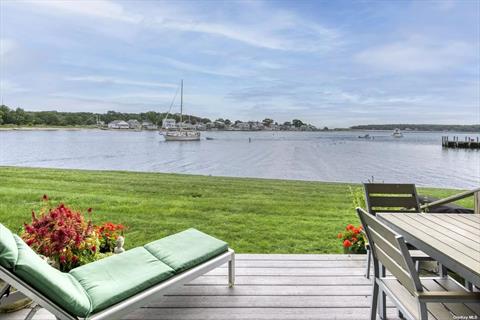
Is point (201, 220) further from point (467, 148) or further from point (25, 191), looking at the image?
point (467, 148)

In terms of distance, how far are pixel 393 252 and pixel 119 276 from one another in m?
1.79

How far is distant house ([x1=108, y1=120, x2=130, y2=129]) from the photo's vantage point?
70406 millimetres

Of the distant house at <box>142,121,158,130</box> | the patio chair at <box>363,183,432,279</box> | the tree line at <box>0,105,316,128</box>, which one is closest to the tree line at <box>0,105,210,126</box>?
the tree line at <box>0,105,316,128</box>

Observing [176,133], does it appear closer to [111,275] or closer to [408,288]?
[111,275]

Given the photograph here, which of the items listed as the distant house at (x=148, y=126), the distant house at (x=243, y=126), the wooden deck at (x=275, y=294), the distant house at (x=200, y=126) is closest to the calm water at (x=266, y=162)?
the wooden deck at (x=275, y=294)

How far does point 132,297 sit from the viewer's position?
2.07 m

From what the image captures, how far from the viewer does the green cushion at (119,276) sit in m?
2.00

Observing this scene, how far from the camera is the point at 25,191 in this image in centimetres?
748

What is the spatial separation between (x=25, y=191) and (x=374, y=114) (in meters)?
46.9

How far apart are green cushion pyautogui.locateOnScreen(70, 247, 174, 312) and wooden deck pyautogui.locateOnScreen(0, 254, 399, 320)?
35 centimetres

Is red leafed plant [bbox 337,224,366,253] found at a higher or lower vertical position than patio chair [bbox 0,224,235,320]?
lower

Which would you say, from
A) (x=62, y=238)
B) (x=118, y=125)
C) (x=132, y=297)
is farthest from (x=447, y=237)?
(x=118, y=125)

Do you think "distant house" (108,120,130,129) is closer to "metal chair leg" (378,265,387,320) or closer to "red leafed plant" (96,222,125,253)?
"red leafed plant" (96,222,125,253)

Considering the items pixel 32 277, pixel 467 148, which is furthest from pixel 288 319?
pixel 467 148
